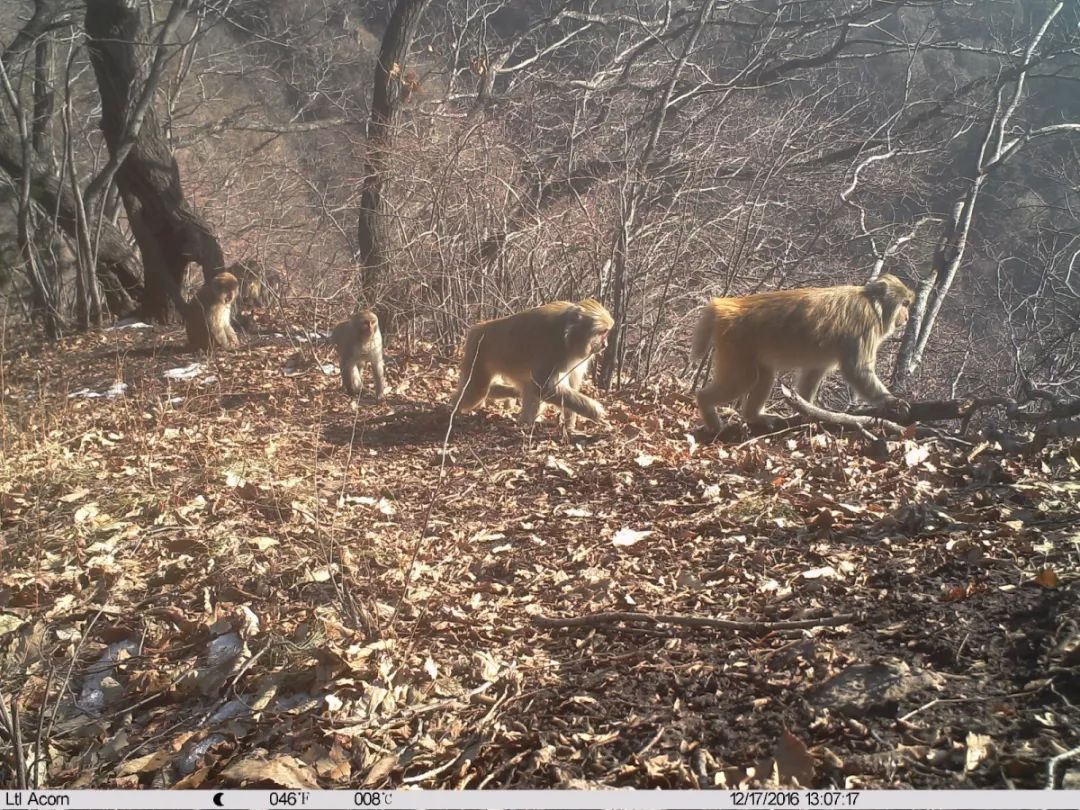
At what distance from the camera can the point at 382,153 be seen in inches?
410

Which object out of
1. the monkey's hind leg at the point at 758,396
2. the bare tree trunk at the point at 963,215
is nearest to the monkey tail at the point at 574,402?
the monkey's hind leg at the point at 758,396

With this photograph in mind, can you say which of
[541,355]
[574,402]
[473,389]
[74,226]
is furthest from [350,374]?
[74,226]

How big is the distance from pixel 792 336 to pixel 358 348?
4.48 metres

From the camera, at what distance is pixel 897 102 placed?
15.2 metres

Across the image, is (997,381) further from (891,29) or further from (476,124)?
(476,124)

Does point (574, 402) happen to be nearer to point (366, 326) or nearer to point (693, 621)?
point (366, 326)

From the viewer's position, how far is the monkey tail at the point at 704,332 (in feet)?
24.3

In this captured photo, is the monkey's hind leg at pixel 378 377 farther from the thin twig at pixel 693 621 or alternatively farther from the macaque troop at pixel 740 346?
the thin twig at pixel 693 621

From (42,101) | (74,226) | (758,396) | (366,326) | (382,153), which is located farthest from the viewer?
(42,101)

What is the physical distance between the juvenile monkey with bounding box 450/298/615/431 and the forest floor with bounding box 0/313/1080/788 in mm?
794

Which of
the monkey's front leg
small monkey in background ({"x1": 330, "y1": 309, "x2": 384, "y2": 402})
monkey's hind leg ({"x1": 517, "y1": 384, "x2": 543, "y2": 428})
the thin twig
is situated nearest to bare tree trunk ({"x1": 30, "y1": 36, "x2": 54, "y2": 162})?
small monkey in background ({"x1": 330, "y1": 309, "x2": 384, "y2": 402})

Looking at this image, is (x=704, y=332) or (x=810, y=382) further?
(x=810, y=382)

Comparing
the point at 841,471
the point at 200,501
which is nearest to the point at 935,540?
the point at 841,471

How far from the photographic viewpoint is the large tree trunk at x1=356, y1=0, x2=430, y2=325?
10.6 m
